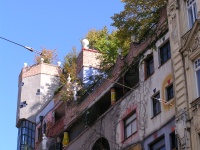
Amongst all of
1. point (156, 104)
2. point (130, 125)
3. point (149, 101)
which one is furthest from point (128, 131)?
point (156, 104)

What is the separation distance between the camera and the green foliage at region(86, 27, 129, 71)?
33.1 metres

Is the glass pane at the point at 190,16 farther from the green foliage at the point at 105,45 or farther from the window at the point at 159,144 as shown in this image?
the green foliage at the point at 105,45

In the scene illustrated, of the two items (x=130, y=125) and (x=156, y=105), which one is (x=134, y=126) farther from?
(x=156, y=105)

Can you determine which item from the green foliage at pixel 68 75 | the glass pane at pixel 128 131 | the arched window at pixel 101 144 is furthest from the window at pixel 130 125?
the green foliage at pixel 68 75

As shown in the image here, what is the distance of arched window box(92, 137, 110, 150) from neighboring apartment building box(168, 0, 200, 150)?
24.9 ft

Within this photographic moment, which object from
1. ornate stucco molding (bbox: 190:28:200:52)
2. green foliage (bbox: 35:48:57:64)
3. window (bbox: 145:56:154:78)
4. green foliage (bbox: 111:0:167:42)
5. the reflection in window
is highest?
green foliage (bbox: 35:48:57:64)

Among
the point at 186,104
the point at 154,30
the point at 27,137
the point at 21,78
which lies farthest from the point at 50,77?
the point at 186,104

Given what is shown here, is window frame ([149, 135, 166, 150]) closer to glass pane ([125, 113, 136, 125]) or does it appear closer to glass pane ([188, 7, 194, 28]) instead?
glass pane ([125, 113, 136, 125])

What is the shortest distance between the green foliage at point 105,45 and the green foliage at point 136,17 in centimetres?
152

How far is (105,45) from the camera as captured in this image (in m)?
36.1

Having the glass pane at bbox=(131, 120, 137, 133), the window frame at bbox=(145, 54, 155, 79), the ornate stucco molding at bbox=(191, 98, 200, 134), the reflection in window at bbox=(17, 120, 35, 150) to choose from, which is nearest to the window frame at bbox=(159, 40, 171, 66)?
the window frame at bbox=(145, 54, 155, 79)

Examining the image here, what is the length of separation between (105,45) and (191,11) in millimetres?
15072

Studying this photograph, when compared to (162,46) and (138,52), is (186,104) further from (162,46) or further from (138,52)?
(138,52)

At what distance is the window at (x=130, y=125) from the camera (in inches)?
983
